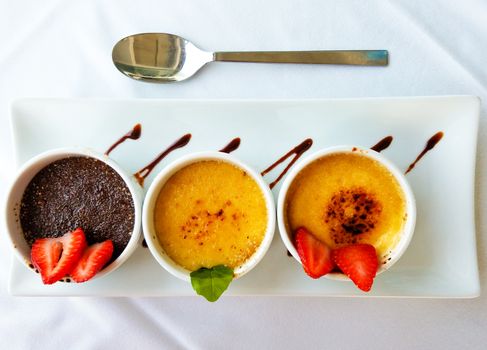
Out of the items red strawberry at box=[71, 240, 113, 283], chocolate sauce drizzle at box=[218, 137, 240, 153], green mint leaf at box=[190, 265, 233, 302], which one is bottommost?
green mint leaf at box=[190, 265, 233, 302]

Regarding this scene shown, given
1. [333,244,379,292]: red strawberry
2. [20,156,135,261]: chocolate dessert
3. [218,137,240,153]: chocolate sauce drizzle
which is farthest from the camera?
[218,137,240,153]: chocolate sauce drizzle

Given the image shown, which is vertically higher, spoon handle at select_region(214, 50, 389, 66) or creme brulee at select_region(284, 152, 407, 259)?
spoon handle at select_region(214, 50, 389, 66)

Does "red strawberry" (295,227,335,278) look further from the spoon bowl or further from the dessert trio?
the spoon bowl

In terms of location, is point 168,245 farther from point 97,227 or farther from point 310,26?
point 310,26

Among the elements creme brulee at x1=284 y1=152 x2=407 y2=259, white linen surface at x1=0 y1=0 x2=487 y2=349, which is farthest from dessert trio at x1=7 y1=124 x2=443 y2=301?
white linen surface at x1=0 y1=0 x2=487 y2=349

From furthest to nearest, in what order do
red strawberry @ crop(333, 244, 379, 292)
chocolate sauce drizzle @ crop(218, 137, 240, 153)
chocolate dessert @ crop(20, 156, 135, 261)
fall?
chocolate sauce drizzle @ crop(218, 137, 240, 153), chocolate dessert @ crop(20, 156, 135, 261), red strawberry @ crop(333, 244, 379, 292)

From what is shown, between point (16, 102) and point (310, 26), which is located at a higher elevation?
point (310, 26)

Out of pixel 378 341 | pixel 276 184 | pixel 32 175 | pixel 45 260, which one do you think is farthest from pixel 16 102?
pixel 378 341
